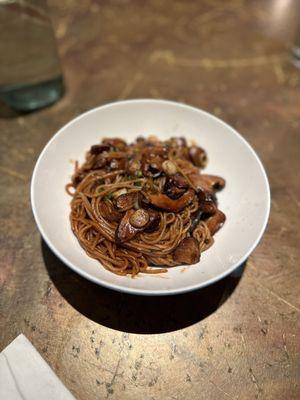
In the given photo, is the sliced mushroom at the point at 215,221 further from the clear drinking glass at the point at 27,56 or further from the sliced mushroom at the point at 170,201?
the clear drinking glass at the point at 27,56

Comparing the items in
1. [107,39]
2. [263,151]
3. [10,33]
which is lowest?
[263,151]

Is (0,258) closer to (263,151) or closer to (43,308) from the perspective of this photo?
(43,308)

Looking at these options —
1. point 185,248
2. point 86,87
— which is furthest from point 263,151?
point 86,87

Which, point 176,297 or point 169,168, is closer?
point 176,297

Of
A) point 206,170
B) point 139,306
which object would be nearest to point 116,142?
point 206,170

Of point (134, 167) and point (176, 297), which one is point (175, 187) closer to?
point (134, 167)

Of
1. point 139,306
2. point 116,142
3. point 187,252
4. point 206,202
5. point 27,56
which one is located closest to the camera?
point 187,252

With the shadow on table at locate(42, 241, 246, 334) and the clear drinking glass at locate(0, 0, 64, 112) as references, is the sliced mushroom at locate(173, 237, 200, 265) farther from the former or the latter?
the clear drinking glass at locate(0, 0, 64, 112)
